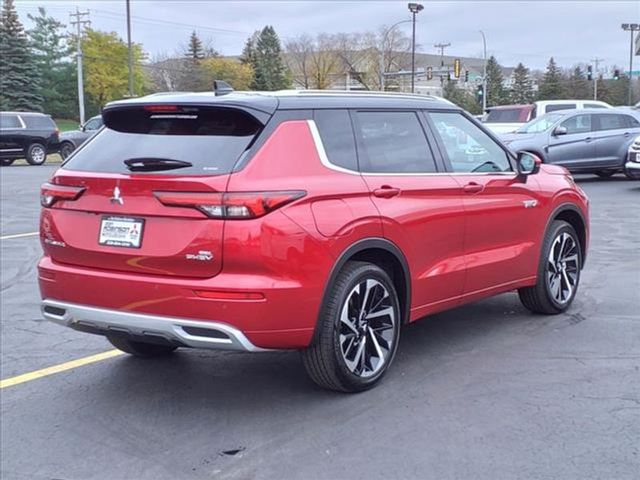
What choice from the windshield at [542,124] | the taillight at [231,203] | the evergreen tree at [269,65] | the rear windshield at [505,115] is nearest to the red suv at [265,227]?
the taillight at [231,203]

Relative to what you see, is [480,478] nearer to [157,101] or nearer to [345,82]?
[157,101]

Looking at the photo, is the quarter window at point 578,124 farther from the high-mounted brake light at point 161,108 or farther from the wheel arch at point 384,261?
the high-mounted brake light at point 161,108

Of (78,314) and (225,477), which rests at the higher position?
(78,314)

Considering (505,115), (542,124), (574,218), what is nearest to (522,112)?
(505,115)

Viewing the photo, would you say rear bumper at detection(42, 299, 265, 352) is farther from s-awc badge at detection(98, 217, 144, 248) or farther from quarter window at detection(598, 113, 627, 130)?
quarter window at detection(598, 113, 627, 130)

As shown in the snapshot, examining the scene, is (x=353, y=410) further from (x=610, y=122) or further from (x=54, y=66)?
(x=54, y=66)

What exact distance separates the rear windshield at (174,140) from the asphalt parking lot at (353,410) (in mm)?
1424

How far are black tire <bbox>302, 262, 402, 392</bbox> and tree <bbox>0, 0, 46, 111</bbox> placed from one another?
7304 cm

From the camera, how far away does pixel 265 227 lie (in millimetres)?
3701

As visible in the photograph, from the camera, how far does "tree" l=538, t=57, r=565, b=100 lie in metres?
84.1

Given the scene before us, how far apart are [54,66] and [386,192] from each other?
83.2 m

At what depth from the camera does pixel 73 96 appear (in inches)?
3199

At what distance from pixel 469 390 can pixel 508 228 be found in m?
1.52

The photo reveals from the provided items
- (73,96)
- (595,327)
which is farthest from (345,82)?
(595,327)
